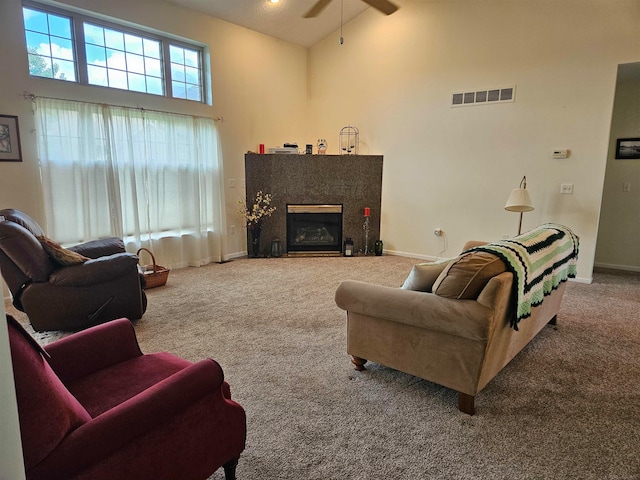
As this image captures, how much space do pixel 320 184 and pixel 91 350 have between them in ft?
16.1

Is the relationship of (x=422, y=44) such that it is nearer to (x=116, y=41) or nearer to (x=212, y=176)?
(x=212, y=176)

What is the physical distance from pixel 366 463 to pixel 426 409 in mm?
571

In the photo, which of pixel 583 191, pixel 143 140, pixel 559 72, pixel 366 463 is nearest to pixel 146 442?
pixel 366 463

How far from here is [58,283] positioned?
120 inches

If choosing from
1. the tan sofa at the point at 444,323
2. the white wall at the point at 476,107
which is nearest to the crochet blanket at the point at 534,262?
the tan sofa at the point at 444,323

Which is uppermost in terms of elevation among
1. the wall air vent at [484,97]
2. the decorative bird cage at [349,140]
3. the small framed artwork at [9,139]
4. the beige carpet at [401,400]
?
the wall air vent at [484,97]

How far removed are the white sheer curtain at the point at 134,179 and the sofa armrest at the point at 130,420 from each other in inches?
146

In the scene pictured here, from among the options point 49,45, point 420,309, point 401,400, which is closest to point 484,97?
point 420,309

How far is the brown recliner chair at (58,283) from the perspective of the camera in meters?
2.97

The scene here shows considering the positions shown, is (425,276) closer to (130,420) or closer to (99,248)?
(130,420)

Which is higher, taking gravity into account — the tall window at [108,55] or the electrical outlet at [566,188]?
the tall window at [108,55]

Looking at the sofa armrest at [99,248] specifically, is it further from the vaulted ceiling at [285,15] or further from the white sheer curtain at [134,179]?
the vaulted ceiling at [285,15]

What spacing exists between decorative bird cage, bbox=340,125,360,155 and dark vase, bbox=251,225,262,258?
198 centimetres

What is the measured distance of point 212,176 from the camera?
5590 millimetres
